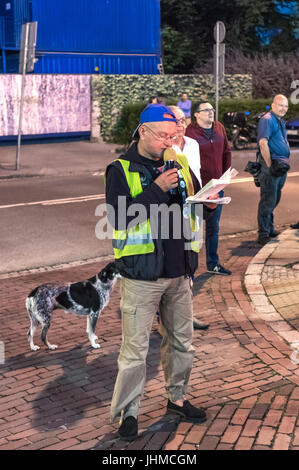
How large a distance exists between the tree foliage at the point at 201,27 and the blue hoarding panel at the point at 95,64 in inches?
291

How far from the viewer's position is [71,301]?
630cm

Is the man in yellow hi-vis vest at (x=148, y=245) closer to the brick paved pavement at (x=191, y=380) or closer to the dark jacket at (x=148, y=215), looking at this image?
the dark jacket at (x=148, y=215)

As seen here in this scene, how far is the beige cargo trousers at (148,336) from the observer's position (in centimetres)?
451

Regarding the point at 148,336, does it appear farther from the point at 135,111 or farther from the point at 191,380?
the point at 135,111

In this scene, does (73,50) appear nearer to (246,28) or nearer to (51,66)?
(51,66)

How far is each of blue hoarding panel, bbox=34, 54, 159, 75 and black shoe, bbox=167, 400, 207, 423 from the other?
925 inches

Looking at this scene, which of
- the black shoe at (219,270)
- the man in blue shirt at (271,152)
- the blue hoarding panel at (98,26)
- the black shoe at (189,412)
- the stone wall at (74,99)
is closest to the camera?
the black shoe at (189,412)

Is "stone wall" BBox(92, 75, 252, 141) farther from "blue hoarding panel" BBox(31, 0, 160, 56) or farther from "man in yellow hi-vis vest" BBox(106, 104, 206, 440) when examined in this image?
"man in yellow hi-vis vest" BBox(106, 104, 206, 440)

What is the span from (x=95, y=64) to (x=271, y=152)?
63.9 ft

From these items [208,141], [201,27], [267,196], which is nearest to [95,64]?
[201,27]

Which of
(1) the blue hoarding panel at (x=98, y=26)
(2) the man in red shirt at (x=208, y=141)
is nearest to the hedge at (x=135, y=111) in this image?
(1) the blue hoarding panel at (x=98, y=26)

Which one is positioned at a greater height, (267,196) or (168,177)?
(168,177)
